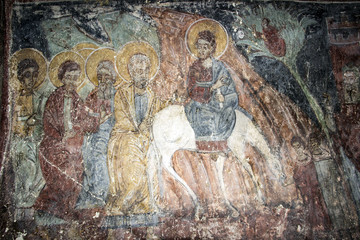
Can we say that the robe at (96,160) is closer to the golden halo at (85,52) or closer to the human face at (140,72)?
the human face at (140,72)

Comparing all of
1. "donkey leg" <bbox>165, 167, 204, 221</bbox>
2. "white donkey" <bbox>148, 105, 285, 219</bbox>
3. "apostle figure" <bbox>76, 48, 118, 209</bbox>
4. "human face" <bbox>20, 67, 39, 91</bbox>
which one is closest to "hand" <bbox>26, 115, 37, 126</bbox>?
"human face" <bbox>20, 67, 39, 91</bbox>

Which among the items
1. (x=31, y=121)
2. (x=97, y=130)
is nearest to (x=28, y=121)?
(x=31, y=121)

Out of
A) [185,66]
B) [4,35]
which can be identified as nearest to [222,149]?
[185,66]

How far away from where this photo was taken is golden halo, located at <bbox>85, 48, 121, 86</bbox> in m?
4.29

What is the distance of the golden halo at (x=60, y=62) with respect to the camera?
4285 millimetres

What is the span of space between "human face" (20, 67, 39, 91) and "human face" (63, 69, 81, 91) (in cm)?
35

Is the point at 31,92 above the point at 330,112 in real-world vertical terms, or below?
above

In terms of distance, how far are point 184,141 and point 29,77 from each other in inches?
77.8

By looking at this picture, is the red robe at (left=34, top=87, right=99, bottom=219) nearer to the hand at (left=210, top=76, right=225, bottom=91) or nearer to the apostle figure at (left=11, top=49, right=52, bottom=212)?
the apostle figure at (left=11, top=49, right=52, bottom=212)

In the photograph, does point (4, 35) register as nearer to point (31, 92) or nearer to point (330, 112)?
point (31, 92)

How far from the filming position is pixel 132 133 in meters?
4.22

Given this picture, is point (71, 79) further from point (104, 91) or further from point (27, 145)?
point (27, 145)

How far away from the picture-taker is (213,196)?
163 inches

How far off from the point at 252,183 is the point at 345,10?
2.40m
